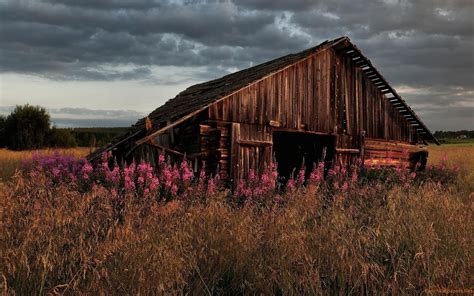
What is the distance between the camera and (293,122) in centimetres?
1380

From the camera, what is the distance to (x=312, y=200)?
7160mm

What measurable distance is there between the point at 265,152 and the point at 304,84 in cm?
275

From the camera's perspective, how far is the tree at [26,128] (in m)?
36.2

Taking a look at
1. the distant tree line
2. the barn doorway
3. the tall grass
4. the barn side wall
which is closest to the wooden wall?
the barn side wall

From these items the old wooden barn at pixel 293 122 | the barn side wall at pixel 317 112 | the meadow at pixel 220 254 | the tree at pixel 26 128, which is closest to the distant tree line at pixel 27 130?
the tree at pixel 26 128

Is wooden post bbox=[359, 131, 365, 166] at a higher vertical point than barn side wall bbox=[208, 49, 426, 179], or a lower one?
lower

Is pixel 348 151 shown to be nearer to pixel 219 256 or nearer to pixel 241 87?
pixel 241 87

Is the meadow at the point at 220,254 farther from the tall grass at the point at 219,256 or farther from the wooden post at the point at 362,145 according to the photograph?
the wooden post at the point at 362,145

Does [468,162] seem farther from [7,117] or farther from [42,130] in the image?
[7,117]

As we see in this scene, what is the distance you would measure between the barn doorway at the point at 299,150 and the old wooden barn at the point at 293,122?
4 centimetres

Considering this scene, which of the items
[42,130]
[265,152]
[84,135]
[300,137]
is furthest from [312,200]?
[84,135]

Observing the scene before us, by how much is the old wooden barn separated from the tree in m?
23.6

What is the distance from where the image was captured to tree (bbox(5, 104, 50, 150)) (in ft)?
119

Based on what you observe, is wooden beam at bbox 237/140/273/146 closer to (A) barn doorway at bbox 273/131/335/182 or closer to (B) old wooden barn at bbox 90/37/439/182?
(B) old wooden barn at bbox 90/37/439/182
